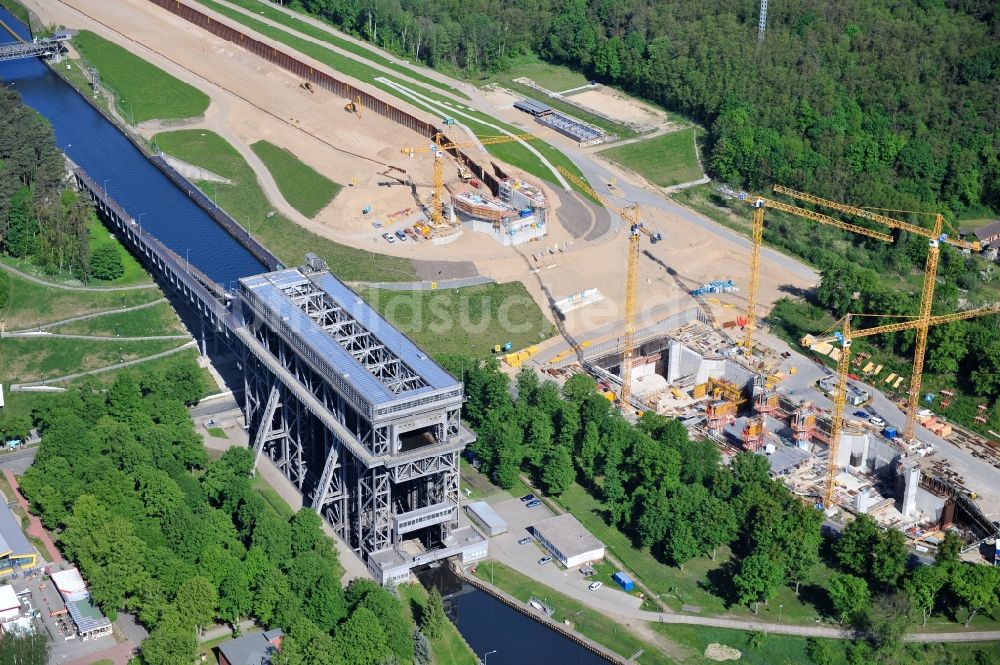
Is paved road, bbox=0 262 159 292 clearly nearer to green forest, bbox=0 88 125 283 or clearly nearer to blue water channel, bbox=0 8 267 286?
green forest, bbox=0 88 125 283

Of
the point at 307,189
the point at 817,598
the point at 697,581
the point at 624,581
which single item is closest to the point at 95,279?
the point at 307,189

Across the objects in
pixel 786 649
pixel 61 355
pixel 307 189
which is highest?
pixel 307 189

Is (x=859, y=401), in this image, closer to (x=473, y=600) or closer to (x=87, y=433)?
(x=473, y=600)

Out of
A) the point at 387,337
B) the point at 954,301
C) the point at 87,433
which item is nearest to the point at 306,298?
the point at 387,337

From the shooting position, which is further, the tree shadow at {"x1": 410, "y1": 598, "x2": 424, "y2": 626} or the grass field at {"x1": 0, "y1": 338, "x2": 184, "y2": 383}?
the grass field at {"x1": 0, "y1": 338, "x2": 184, "y2": 383}

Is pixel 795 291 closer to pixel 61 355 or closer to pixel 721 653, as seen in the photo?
pixel 721 653

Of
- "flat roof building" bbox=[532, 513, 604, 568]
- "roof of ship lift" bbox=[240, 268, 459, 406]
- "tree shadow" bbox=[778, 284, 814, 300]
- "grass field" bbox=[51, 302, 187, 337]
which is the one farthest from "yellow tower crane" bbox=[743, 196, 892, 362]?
"grass field" bbox=[51, 302, 187, 337]
